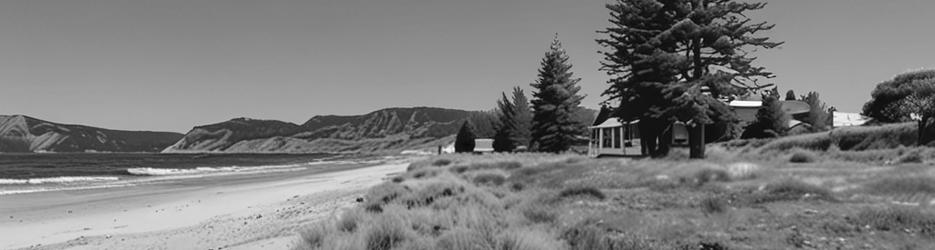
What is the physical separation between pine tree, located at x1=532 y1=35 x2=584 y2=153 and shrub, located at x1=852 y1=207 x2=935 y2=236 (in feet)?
134

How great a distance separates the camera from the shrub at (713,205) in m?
8.57

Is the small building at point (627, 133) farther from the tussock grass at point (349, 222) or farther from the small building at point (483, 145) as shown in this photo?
the tussock grass at point (349, 222)

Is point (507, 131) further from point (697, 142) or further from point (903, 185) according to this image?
Result: point (903, 185)

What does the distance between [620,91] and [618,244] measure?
23148 mm

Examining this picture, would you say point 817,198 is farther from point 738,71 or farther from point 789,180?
point 738,71

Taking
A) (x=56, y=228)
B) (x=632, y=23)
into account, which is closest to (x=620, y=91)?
(x=632, y=23)

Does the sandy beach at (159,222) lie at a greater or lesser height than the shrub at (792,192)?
lesser

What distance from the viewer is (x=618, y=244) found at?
6.46 m

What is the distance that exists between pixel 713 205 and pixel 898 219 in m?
2.38

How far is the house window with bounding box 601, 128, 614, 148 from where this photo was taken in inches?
1832

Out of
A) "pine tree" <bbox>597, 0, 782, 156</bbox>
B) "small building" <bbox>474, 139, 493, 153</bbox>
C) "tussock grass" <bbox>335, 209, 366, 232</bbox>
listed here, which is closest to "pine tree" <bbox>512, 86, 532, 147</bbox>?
"small building" <bbox>474, 139, 493, 153</bbox>

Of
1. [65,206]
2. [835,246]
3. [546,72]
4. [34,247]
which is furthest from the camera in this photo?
[546,72]

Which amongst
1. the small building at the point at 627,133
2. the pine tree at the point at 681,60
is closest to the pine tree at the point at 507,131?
the small building at the point at 627,133

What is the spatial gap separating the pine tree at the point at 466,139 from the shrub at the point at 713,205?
236 feet
